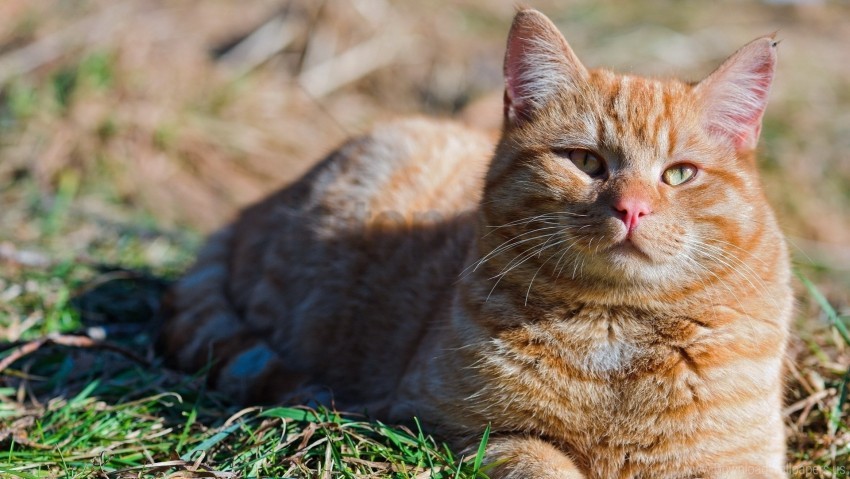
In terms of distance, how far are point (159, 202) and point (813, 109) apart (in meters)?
5.83

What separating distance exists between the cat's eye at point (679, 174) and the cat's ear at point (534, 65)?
1.46 ft

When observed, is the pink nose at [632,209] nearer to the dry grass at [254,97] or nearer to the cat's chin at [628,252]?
the cat's chin at [628,252]

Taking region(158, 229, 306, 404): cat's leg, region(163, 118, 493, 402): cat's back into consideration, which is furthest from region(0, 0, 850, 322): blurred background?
region(163, 118, 493, 402): cat's back

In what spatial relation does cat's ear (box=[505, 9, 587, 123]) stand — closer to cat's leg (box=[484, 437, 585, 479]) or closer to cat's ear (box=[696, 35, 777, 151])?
cat's ear (box=[696, 35, 777, 151])

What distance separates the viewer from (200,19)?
8633mm

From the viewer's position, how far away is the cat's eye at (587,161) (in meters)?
2.56

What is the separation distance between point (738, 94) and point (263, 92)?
544 centimetres

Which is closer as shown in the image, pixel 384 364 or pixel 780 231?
pixel 780 231

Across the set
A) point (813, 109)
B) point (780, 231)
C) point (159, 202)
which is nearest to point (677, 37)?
point (813, 109)

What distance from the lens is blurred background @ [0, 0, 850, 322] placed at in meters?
5.92

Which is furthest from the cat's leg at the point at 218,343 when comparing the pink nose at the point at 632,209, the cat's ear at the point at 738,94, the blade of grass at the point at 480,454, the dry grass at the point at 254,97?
the cat's ear at the point at 738,94

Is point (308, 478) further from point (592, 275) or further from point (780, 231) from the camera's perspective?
point (780, 231)

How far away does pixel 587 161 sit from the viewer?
2578mm

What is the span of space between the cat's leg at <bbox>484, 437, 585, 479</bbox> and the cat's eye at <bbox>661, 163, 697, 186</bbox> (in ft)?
2.87
